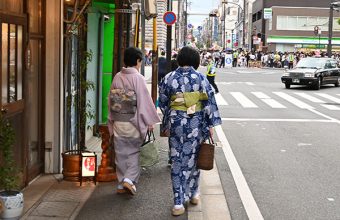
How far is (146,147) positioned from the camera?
7.82m

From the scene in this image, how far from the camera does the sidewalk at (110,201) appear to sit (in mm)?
5645

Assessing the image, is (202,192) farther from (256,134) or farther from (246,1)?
(246,1)

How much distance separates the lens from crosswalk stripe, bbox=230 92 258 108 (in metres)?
18.7

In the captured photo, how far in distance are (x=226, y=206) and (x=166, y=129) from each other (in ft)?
4.01

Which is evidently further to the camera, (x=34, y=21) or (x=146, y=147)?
(x=146, y=147)

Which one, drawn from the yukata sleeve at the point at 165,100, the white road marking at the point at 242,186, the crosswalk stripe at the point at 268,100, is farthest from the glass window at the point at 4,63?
the crosswalk stripe at the point at 268,100

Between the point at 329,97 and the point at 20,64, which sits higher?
the point at 20,64

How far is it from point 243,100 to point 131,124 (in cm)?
1480

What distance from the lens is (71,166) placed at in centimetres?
685

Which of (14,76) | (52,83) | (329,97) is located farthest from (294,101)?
(14,76)

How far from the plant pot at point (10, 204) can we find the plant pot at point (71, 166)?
5.73 ft

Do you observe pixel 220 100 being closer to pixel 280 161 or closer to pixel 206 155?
pixel 280 161

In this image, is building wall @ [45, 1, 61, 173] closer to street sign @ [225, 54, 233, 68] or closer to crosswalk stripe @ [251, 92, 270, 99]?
crosswalk stripe @ [251, 92, 270, 99]

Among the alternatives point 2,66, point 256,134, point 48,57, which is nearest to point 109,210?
point 2,66
